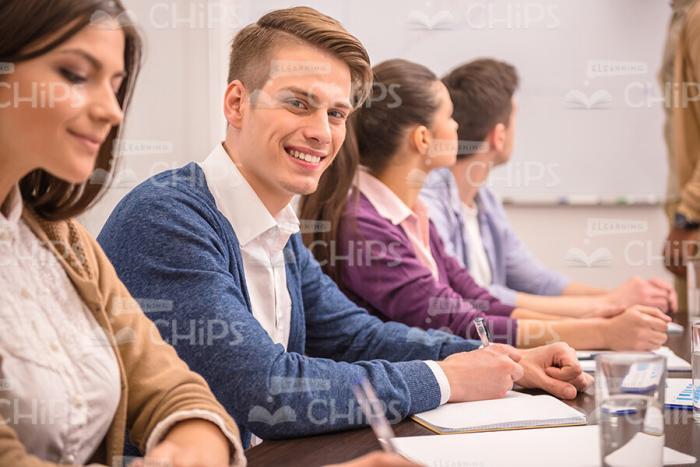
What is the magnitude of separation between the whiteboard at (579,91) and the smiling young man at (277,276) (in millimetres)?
2207

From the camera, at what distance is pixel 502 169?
12.2ft

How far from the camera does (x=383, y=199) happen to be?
6.55 ft

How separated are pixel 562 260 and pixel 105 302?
9.65 ft

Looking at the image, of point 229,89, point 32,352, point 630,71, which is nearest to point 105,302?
point 32,352

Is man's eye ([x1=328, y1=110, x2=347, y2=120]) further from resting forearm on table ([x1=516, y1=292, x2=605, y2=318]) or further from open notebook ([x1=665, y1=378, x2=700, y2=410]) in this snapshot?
resting forearm on table ([x1=516, y1=292, x2=605, y2=318])

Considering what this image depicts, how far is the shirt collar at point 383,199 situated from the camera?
1977mm

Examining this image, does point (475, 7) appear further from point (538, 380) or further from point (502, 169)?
point (538, 380)

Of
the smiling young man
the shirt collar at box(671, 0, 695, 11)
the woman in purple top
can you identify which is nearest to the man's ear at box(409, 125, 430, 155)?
the woman in purple top

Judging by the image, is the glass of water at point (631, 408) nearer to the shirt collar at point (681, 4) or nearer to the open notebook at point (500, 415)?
the open notebook at point (500, 415)

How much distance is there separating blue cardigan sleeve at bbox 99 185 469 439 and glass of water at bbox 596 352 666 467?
35 centimetres

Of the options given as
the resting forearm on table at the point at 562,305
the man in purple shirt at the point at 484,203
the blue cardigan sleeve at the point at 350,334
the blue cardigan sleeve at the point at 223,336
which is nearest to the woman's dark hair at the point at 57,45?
the blue cardigan sleeve at the point at 223,336

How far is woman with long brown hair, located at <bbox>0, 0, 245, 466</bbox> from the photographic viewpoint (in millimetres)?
856

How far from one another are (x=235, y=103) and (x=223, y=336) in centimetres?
47

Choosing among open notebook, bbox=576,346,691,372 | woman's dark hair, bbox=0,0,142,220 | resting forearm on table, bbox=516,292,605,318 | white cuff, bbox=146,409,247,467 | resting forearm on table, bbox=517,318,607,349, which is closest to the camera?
woman's dark hair, bbox=0,0,142,220
